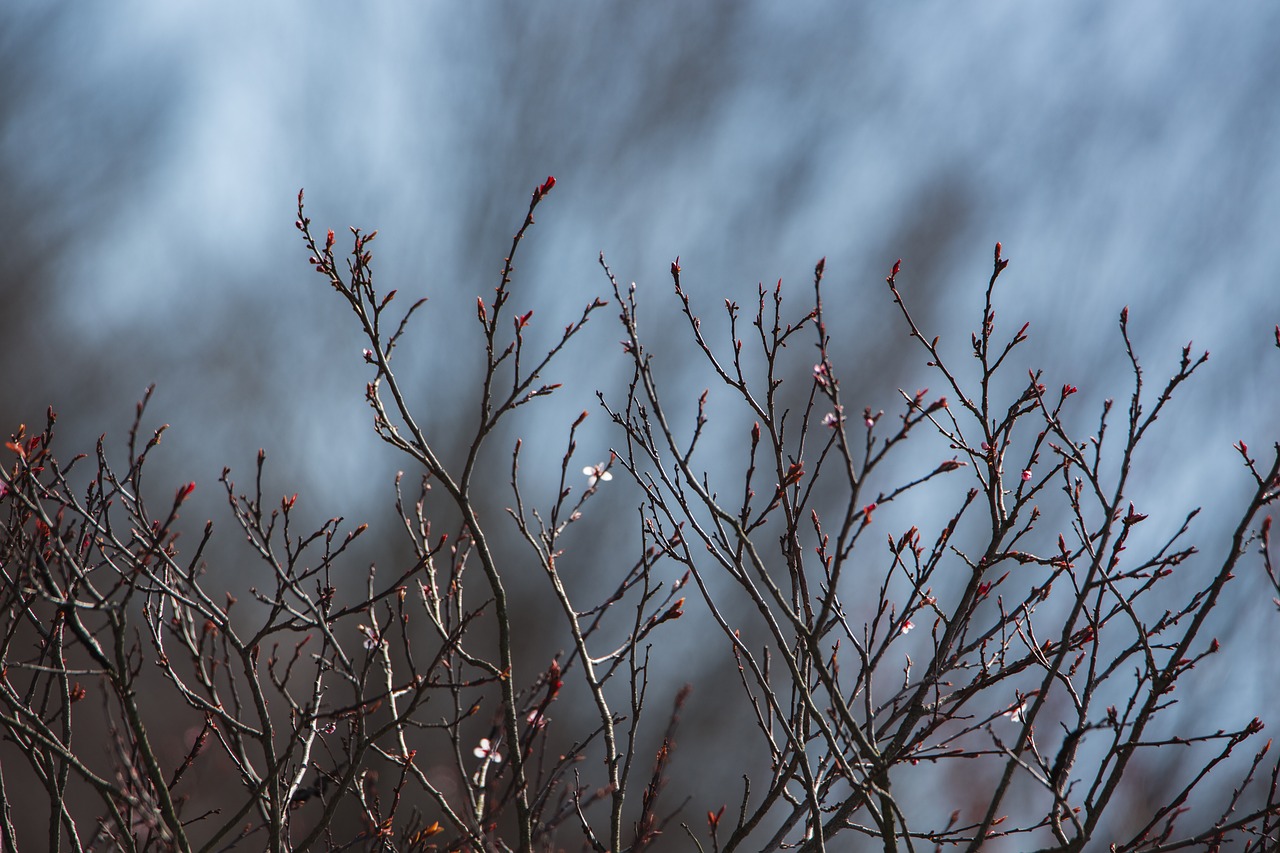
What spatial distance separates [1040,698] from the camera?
5.83 ft

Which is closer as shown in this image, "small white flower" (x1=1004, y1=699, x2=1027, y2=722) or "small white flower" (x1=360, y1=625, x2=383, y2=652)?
"small white flower" (x1=360, y1=625, x2=383, y2=652)

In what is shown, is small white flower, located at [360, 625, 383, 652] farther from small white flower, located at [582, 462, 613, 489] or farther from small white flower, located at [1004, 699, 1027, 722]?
small white flower, located at [1004, 699, 1027, 722]

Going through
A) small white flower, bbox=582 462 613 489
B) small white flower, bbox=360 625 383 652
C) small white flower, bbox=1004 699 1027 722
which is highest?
→ small white flower, bbox=582 462 613 489

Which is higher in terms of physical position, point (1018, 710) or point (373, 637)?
→ point (373, 637)

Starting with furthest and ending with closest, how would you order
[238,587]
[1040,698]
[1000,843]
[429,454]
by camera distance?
[238,587] < [1000,843] < [429,454] < [1040,698]

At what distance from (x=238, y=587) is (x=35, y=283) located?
4.73 meters

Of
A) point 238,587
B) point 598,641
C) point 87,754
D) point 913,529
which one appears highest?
point 238,587

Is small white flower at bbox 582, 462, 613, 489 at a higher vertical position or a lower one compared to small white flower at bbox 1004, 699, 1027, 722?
higher

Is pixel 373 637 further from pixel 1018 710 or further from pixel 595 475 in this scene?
pixel 1018 710

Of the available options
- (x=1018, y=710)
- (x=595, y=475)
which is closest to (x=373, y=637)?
(x=595, y=475)

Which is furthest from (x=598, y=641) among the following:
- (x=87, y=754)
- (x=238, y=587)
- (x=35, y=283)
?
(x=35, y=283)

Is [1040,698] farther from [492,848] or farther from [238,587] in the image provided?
[238,587]

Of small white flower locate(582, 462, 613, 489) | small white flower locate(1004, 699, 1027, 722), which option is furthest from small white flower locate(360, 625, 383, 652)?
small white flower locate(1004, 699, 1027, 722)

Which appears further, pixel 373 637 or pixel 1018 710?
pixel 1018 710
